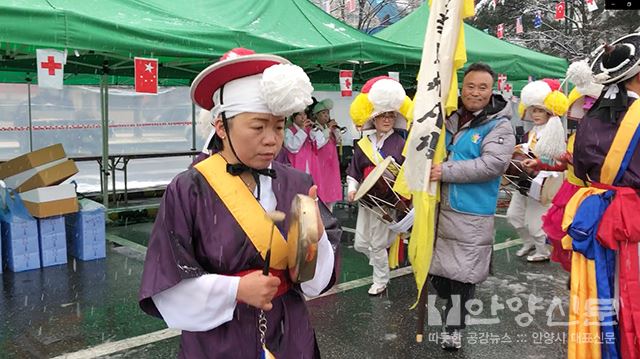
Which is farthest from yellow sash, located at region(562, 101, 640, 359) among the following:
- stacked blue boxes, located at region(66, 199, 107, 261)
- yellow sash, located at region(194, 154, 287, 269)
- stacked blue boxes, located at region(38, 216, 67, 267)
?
stacked blue boxes, located at region(38, 216, 67, 267)

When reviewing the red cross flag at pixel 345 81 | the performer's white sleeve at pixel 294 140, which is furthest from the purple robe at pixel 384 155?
the red cross flag at pixel 345 81

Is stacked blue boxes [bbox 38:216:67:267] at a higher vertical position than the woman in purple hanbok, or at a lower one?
lower

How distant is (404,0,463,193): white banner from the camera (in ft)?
10.0

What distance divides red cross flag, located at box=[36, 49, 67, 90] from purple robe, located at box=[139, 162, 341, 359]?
3.51 m

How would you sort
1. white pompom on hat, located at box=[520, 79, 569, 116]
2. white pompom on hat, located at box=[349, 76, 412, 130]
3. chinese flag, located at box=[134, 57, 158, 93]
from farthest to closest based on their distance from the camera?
white pompom on hat, located at box=[520, 79, 569, 116] → chinese flag, located at box=[134, 57, 158, 93] → white pompom on hat, located at box=[349, 76, 412, 130]

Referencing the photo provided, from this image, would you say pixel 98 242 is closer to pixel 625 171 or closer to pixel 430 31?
pixel 430 31

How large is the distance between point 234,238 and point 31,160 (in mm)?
5089

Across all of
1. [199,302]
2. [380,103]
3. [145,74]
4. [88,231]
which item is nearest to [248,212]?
[199,302]

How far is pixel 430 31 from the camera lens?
3.10 metres

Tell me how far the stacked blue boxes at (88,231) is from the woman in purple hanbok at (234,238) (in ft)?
14.9

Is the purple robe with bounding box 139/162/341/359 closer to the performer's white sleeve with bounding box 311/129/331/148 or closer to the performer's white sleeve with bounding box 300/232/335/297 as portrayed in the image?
the performer's white sleeve with bounding box 300/232/335/297

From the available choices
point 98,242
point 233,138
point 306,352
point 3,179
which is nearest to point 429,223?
point 306,352

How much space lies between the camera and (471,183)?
3.40 m

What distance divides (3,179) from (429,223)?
5229 millimetres
